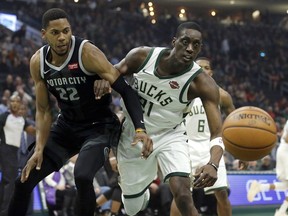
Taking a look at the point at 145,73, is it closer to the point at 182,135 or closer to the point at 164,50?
the point at 164,50

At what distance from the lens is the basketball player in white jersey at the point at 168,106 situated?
4695mm

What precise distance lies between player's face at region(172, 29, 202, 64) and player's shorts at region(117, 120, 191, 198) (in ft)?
2.37

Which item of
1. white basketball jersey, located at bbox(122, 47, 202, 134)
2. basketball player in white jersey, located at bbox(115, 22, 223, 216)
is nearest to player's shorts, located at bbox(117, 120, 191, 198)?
basketball player in white jersey, located at bbox(115, 22, 223, 216)

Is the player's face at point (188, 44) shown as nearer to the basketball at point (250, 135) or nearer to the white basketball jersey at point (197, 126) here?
the basketball at point (250, 135)

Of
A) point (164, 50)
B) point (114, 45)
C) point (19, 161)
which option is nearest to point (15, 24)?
point (114, 45)

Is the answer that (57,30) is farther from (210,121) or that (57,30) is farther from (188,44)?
(210,121)

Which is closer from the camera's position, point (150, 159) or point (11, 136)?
point (150, 159)

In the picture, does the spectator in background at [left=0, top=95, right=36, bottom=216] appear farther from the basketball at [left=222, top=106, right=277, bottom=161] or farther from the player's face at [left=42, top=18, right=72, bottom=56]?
the player's face at [left=42, top=18, right=72, bottom=56]

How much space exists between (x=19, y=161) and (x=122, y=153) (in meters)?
4.07

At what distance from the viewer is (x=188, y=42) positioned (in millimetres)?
4684

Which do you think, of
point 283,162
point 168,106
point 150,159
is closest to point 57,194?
point 283,162

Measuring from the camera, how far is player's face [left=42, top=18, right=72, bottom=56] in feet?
15.3

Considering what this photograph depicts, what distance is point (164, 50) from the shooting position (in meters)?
5.07

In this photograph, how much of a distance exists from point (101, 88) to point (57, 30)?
57 centimetres
